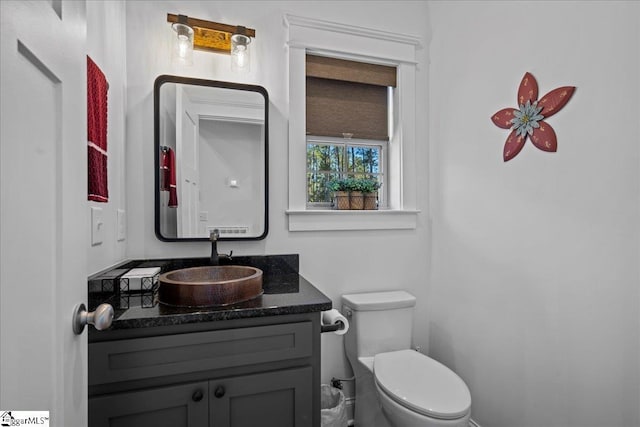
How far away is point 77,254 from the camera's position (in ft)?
2.41

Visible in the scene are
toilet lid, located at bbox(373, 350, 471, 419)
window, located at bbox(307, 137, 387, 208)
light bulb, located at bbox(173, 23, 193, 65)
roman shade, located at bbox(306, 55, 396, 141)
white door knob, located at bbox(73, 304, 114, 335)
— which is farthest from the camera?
window, located at bbox(307, 137, 387, 208)

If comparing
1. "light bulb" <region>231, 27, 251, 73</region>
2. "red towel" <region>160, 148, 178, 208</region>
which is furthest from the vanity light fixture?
"red towel" <region>160, 148, 178, 208</region>

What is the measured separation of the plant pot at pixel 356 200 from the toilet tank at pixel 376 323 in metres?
0.52

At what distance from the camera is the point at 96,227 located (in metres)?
1.25

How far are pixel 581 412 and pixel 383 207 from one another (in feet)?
4.44

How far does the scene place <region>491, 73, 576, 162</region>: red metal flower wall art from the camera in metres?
1.42

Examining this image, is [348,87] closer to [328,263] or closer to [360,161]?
[360,161]

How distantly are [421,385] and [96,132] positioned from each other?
1610mm

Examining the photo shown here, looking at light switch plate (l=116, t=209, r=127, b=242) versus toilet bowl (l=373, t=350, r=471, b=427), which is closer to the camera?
toilet bowl (l=373, t=350, r=471, b=427)

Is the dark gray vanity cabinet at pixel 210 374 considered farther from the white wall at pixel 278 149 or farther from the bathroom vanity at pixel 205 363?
the white wall at pixel 278 149

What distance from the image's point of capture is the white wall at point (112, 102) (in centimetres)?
128

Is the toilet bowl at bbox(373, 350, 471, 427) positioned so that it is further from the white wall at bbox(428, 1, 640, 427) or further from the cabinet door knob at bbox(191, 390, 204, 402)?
the cabinet door knob at bbox(191, 390, 204, 402)

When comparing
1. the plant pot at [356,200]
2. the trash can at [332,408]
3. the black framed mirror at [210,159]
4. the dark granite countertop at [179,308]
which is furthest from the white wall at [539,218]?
the black framed mirror at [210,159]

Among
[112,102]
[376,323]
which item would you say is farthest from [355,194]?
[112,102]
